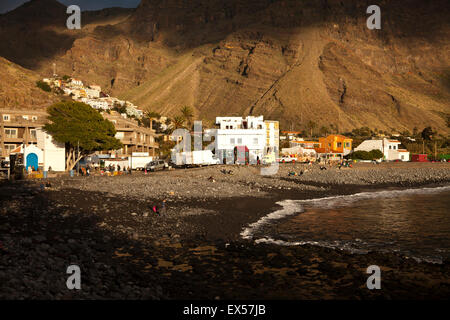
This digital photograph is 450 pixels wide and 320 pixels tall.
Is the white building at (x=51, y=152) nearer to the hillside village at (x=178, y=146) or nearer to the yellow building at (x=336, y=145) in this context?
the hillside village at (x=178, y=146)

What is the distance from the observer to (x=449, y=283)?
11.2m

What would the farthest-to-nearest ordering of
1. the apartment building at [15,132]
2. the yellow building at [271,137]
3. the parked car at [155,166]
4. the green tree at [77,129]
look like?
the yellow building at [271,137], the apartment building at [15,132], the parked car at [155,166], the green tree at [77,129]

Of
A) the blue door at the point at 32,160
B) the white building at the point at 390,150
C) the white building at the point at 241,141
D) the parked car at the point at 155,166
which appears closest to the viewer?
the blue door at the point at 32,160

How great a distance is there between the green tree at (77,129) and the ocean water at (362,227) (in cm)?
3331

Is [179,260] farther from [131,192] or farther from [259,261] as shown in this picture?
[131,192]

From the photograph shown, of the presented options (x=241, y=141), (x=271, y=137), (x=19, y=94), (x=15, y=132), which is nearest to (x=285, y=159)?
(x=271, y=137)

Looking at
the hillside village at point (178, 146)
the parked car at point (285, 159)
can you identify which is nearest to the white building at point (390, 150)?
the hillside village at point (178, 146)

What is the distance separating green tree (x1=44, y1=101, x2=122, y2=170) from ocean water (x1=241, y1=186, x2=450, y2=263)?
1312 inches

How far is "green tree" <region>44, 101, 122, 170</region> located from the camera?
49.4 meters

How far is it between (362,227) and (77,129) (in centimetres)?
4151

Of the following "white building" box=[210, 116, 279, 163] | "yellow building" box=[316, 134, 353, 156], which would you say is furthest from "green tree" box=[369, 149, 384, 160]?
"white building" box=[210, 116, 279, 163]

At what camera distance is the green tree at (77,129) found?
49.4 metres

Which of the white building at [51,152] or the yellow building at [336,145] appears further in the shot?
the yellow building at [336,145]

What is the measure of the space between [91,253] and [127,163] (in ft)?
Answer: 166
